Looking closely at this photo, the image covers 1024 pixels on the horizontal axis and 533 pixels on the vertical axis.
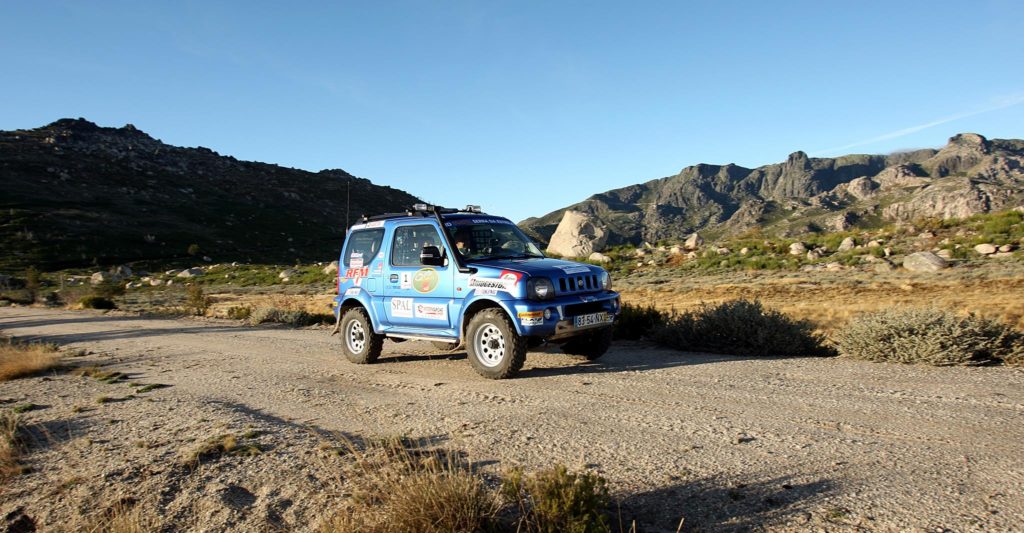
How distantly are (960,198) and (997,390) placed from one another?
78.4 m

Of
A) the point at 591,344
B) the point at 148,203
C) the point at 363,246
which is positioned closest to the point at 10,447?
the point at 363,246

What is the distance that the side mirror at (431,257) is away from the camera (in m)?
8.29

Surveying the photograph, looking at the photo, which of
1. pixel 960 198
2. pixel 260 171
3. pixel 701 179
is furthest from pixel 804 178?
pixel 260 171

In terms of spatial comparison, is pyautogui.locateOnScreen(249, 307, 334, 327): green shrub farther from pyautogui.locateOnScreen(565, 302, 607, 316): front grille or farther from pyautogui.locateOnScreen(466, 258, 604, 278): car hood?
pyautogui.locateOnScreen(565, 302, 607, 316): front grille

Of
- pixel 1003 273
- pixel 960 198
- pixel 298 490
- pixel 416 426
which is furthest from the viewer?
pixel 960 198

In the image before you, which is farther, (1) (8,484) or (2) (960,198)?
(2) (960,198)

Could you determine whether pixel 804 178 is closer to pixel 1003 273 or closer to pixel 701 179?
pixel 701 179

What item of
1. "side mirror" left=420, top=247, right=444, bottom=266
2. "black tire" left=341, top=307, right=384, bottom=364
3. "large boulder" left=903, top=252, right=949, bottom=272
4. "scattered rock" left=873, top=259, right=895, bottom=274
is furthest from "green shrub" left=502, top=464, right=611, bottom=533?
"scattered rock" left=873, top=259, right=895, bottom=274

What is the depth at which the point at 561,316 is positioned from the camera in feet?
25.2

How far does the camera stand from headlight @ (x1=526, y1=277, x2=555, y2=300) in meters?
7.63

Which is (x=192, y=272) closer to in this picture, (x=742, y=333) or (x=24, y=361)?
(x=24, y=361)

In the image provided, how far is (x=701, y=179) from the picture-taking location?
19575cm

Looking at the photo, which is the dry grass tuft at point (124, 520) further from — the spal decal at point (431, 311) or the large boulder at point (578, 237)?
the large boulder at point (578, 237)

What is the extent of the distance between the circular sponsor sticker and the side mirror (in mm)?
262
